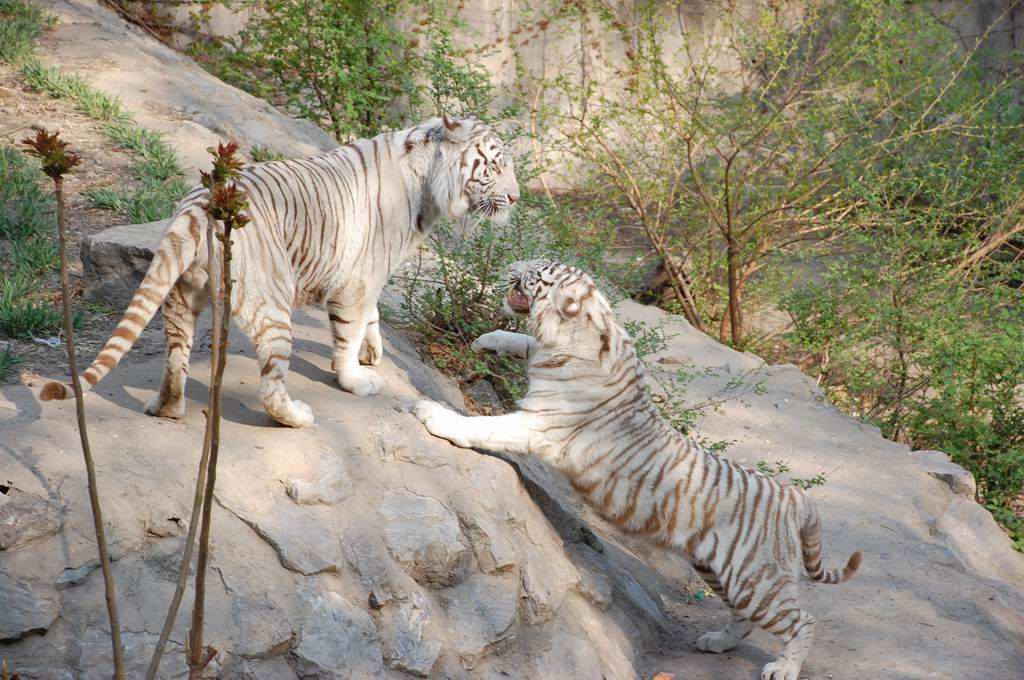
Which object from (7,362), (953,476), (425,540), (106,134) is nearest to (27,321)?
(7,362)

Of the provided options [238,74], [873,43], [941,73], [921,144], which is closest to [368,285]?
[238,74]

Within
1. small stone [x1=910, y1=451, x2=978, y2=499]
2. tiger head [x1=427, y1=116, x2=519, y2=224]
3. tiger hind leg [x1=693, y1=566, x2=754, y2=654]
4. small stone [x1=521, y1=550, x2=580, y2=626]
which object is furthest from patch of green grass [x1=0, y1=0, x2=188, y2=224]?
small stone [x1=910, y1=451, x2=978, y2=499]

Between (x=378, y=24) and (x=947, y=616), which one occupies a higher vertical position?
(x=378, y=24)

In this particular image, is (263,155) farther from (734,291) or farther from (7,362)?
(734,291)

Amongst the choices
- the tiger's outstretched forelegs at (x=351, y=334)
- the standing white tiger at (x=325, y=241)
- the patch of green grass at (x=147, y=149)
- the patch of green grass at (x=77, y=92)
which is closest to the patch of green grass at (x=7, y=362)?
the standing white tiger at (x=325, y=241)

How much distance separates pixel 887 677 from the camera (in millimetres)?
3990

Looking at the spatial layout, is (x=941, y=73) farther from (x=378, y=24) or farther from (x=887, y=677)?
(x=887, y=677)

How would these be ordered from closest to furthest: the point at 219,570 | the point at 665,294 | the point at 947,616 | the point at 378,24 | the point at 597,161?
1. the point at 219,570
2. the point at 947,616
3. the point at 378,24
4. the point at 597,161
5. the point at 665,294

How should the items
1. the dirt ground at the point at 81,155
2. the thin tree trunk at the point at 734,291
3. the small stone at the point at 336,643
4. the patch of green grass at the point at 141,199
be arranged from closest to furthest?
the small stone at the point at 336,643, the dirt ground at the point at 81,155, the patch of green grass at the point at 141,199, the thin tree trunk at the point at 734,291

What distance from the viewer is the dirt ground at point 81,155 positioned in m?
5.17

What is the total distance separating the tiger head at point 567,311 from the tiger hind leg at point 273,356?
1.10 m

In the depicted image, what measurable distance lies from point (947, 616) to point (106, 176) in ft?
20.0

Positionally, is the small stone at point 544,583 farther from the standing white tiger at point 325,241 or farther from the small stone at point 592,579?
the standing white tiger at point 325,241

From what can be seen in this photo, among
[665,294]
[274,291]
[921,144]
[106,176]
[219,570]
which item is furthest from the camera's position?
[665,294]
